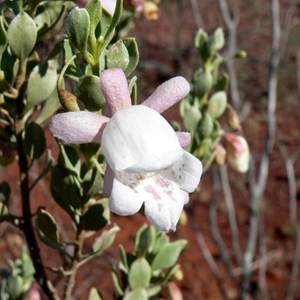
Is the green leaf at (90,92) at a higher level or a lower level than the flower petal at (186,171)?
higher

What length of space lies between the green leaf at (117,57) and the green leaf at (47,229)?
29 cm

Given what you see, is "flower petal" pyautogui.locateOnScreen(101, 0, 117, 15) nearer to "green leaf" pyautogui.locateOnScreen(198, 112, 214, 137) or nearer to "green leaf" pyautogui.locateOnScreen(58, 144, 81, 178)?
"green leaf" pyautogui.locateOnScreen(58, 144, 81, 178)

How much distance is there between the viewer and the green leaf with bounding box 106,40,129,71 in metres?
0.65

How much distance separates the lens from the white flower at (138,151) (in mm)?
584

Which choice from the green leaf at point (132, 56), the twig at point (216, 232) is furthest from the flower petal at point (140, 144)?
the twig at point (216, 232)

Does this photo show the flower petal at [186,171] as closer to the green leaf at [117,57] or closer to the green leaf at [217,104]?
the green leaf at [117,57]

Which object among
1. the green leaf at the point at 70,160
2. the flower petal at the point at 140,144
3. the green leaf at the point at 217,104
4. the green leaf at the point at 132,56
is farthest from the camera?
the green leaf at the point at 217,104

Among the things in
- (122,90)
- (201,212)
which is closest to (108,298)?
(201,212)

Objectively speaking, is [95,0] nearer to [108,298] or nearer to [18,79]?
[18,79]

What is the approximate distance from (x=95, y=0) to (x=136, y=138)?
16cm

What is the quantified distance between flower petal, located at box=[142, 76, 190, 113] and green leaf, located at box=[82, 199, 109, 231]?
25cm

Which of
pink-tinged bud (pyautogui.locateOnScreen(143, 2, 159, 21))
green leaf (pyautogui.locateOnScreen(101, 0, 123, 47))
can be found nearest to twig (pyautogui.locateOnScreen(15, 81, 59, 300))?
green leaf (pyautogui.locateOnScreen(101, 0, 123, 47))

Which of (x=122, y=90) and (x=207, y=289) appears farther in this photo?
(x=207, y=289)

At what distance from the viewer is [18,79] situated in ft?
2.83
